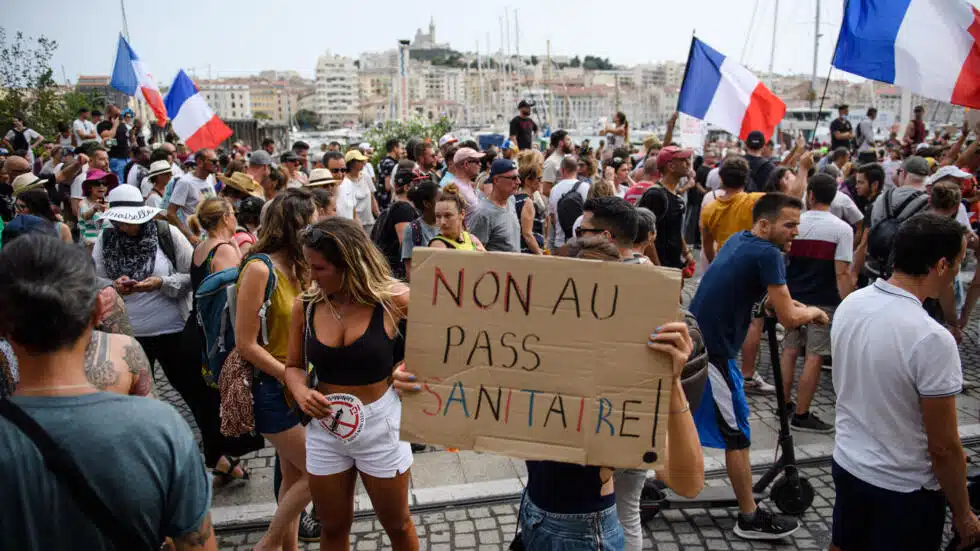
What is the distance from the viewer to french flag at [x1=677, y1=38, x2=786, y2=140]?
27.6 feet

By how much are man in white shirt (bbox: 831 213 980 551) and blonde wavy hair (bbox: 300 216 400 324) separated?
1.97 m

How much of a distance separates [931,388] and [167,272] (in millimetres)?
4517

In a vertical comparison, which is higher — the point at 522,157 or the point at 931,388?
the point at 522,157

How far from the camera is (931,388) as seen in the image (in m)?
2.65

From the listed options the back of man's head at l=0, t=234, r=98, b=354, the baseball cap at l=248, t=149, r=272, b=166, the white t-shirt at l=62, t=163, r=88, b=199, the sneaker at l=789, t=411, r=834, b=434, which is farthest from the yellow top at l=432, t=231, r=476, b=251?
the white t-shirt at l=62, t=163, r=88, b=199

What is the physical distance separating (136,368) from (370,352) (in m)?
0.96

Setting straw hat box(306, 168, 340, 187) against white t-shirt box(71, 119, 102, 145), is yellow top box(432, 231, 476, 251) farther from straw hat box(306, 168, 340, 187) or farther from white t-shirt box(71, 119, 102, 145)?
white t-shirt box(71, 119, 102, 145)

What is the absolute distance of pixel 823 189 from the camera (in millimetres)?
5820

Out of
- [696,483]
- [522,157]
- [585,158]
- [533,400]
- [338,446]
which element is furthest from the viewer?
[585,158]

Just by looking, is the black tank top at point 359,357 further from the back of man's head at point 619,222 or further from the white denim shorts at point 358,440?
the back of man's head at point 619,222

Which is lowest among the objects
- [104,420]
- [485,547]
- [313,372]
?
[485,547]

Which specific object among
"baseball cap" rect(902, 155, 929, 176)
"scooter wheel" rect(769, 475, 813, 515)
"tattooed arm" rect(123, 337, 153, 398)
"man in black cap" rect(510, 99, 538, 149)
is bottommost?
"scooter wheel" rect(769, 475, 813, 515)

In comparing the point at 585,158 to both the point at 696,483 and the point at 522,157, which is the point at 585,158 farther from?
the point at 696,483

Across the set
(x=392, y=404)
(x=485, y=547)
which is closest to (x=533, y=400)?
(x=392, y=404)
